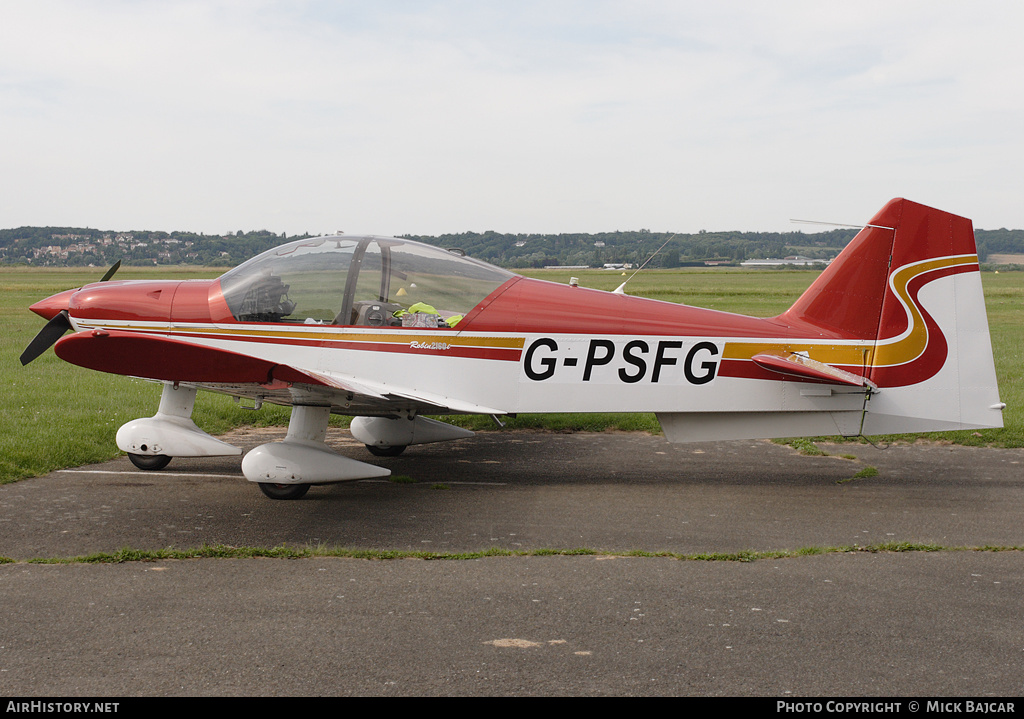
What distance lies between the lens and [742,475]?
735cm

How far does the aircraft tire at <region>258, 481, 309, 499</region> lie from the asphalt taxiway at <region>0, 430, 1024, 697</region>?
82mm

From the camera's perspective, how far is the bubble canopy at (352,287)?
263 inches

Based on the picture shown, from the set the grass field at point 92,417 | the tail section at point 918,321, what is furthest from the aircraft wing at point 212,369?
Result: the tail section at point 918,321

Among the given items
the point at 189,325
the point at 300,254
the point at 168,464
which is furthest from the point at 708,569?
the point at 168,464

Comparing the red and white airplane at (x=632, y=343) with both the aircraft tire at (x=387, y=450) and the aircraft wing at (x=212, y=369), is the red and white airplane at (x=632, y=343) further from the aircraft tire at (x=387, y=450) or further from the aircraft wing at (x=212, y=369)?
the aircraft tire at (x=387, y=450)

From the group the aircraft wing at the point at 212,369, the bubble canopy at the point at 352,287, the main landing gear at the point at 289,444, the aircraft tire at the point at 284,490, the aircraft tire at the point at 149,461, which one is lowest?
the aircraft tire at the point at 149,461

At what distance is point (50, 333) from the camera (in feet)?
22.6

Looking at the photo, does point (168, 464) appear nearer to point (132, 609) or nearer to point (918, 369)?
point (132, 609)

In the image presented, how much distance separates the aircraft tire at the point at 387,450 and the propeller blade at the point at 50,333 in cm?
292

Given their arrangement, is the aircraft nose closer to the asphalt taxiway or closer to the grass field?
the grass field

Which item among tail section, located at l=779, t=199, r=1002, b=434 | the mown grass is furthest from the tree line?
the mown grass

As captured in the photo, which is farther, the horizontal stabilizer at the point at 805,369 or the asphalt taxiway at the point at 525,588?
the horizontal stabilizer at the point at 805,369

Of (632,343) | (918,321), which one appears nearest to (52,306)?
(632,343)
